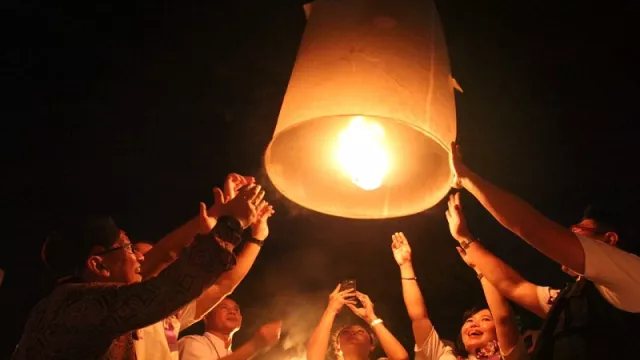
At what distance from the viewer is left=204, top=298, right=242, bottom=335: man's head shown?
5391mm

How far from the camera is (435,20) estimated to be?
2.96 meters

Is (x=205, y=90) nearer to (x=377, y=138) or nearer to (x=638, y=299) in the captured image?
(x=377, y=138)

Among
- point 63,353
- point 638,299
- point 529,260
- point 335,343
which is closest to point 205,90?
point 335,343

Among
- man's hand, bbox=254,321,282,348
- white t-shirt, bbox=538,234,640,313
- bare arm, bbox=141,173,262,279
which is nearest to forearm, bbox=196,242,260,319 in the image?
bare arm, bbox=141,173,262,279

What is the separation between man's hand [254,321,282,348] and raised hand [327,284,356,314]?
1.76 feet

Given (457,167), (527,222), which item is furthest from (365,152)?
(527,222)

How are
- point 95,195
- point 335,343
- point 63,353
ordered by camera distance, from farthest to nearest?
point 95,195 → point 335,343 → point 63,353

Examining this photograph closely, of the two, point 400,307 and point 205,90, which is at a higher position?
point 205,90

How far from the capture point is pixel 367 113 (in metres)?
2.53

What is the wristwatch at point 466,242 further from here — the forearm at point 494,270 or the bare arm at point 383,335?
the bare arm at point 383,335

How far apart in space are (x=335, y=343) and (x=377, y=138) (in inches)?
134

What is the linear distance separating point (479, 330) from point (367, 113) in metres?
2.94

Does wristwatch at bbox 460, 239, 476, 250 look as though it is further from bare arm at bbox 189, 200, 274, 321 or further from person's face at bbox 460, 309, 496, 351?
bare arm at bbox 189, 200, 274, 321

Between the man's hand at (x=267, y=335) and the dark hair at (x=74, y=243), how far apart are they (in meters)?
2.56
